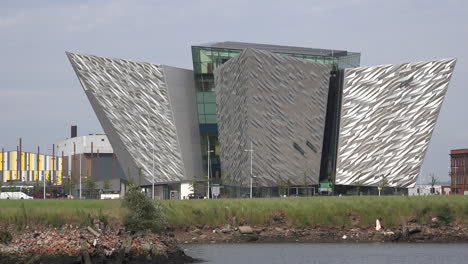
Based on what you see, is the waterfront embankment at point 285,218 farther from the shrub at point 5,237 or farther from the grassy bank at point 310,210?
the shrub at point 5,237

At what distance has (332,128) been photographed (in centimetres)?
9344

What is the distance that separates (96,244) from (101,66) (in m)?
51.8

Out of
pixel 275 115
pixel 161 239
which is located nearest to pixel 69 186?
pixel 275 115

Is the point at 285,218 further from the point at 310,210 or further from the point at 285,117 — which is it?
the point at 285,117

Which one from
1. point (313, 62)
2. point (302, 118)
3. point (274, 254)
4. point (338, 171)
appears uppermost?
point (313, 62)

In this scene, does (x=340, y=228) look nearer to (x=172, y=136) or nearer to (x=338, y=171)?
(x=338, y=171)

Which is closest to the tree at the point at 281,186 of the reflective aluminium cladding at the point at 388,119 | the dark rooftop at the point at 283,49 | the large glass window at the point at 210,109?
the reflective aluminium cladding at the point at 388,119

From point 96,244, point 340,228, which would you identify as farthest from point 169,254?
point 340,228

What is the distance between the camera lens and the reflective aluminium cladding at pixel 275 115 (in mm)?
87688

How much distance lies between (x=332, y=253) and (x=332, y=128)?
43.2m

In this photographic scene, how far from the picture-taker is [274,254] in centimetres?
5091

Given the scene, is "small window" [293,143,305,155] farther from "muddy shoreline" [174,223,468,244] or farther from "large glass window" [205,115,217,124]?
"muddy shoreline" [174,223,468,244]

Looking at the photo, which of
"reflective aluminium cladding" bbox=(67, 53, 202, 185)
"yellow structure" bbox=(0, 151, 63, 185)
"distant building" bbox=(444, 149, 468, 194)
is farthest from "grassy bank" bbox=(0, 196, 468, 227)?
"yellow structure" bbox=(0, 151, 63, 185)

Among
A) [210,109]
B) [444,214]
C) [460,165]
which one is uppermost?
[210,109]
